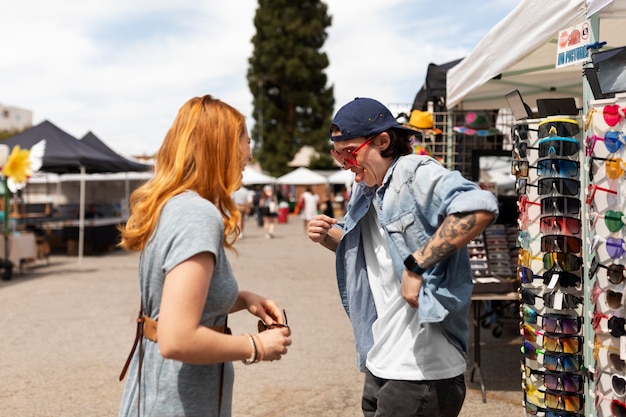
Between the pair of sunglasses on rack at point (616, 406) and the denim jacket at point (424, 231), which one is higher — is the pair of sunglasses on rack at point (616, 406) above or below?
below

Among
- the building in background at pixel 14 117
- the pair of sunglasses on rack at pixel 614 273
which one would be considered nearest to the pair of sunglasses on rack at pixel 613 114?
the pair of sunglasses on rack at pixel 614 273

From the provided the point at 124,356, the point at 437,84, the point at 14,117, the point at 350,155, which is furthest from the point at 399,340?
the point at 14,117

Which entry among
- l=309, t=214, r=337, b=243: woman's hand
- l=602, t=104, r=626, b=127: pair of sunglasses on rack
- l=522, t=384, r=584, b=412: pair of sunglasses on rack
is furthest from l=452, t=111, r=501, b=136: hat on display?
l=309, t=214, r=337, b=243: woman's hand

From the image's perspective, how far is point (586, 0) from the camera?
3.23 m

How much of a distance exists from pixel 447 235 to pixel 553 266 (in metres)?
1.58

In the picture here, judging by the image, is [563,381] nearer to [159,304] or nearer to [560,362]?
[560,362]

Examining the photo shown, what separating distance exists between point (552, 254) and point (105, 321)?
614 centimetres

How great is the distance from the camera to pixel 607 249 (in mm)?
2850

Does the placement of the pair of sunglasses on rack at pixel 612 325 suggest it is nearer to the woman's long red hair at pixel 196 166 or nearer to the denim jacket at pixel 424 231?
the denim jacket at pixel 424 231

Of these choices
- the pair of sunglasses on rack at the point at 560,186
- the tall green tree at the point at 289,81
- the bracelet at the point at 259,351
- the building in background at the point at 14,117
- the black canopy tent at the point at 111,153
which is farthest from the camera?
the building in background at the point at 14,117

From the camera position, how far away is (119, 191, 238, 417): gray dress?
1827 millimetres

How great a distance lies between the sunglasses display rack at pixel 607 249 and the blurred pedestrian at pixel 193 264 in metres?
1.55

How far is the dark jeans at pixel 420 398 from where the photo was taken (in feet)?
7.73

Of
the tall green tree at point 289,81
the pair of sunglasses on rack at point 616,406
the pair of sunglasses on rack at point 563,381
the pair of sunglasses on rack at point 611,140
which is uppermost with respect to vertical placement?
the tall green tree at point 289,81
